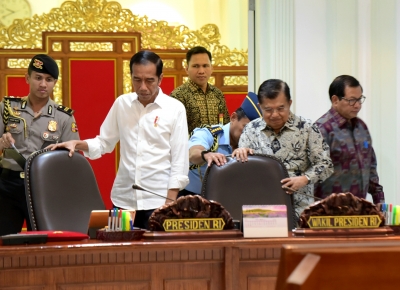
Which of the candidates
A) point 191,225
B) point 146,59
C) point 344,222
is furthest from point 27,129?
point 344,222

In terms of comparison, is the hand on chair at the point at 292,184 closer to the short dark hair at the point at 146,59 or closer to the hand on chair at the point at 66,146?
the short dark hair at the point at 146,59

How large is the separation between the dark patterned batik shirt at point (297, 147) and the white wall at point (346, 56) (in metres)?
1.34

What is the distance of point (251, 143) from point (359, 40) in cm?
177

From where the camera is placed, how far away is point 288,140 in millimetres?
2727

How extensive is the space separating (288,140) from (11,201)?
4.14 feet

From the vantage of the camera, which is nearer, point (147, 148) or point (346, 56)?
point (147, 148)

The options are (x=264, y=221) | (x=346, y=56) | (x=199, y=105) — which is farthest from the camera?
(x=346, y=56)

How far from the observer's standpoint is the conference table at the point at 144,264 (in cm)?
172

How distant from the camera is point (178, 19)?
226 inches

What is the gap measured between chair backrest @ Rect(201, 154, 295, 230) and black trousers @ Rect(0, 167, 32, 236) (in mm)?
906

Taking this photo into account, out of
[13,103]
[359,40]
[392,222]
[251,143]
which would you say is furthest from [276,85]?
[359,40]

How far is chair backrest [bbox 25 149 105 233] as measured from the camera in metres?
2.33

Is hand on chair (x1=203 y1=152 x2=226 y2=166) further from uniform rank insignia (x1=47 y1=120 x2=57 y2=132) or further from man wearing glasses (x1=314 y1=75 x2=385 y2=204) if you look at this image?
uniform rank insignia (x1=47 y1=120 x2=57 y2=132)

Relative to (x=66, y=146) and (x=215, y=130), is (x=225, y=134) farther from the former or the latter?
(x=66, y=146)
